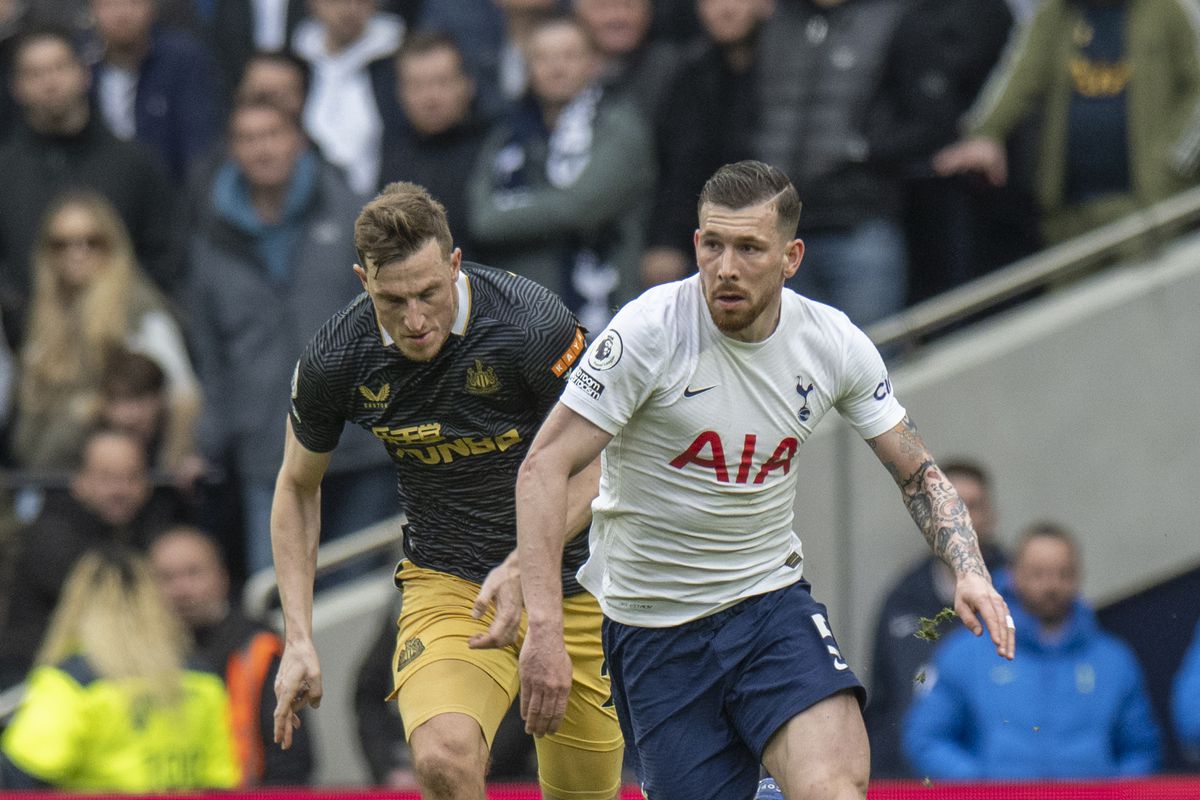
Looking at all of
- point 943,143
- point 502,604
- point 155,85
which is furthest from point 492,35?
point 502,604

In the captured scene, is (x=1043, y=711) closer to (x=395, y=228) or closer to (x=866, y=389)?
(x=866, y=389)

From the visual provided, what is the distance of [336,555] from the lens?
892 centimetres

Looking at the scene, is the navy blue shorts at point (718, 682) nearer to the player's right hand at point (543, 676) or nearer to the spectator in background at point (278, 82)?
the player's right hand at point (543, 676)

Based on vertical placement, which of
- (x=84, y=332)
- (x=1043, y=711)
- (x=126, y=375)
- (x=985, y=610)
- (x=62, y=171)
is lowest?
(x=1043, y=711)

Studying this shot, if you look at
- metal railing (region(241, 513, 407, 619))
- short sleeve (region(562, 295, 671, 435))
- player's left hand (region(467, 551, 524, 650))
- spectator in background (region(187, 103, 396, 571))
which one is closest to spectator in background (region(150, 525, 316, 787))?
metal railing (region(241, 513, 407, 619))

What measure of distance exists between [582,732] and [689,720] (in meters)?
0.66

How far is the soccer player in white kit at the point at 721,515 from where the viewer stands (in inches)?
199

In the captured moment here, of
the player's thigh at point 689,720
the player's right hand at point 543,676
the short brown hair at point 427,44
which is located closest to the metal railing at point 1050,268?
the short brown hair at point 427,44

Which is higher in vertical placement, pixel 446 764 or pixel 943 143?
pixel 943 143

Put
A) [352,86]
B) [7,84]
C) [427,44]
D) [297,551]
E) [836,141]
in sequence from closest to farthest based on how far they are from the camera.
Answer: [297,551] < [836,141] < [427,44] < [352,86] < [7,84]

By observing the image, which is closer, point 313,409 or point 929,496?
point 929,496

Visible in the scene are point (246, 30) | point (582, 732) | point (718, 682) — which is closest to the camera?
point (718, 682)

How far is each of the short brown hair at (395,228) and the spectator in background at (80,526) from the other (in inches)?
143

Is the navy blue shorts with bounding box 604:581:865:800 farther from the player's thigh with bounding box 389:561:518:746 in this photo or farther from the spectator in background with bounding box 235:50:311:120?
the spectator in background with bounding box 235:50:311:120
